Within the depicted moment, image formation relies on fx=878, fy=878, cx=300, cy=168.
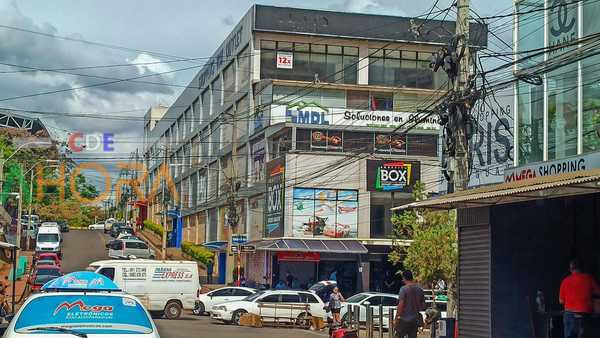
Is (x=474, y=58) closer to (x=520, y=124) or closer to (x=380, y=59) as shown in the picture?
(x=520, y=124)

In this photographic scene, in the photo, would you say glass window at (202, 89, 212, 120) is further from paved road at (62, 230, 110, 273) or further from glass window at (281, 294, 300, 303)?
glass window at (281, 294, 300, 303)

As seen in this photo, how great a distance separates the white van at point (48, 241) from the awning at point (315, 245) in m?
19.9

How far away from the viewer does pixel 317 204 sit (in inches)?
1930

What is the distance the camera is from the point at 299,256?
48.5 m

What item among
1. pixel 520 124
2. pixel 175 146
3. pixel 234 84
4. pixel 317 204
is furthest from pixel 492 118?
pixel 175 146

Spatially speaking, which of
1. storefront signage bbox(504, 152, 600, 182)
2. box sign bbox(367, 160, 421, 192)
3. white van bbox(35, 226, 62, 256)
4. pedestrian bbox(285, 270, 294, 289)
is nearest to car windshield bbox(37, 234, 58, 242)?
white van bbox(35, 226, 62, 256)

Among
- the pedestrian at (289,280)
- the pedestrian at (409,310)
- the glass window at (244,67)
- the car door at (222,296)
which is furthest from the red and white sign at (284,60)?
the pedestrian at (409,310)

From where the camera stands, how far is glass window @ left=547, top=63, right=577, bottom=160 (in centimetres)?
2444

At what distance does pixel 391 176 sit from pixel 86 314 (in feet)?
135

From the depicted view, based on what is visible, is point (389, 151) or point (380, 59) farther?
point (380, 59)

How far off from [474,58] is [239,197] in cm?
4100

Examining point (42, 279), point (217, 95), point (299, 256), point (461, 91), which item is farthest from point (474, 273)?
point (217, 95)

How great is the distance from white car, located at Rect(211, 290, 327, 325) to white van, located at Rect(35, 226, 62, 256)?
103 ft

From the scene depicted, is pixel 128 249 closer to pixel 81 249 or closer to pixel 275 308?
pixel 81 249
